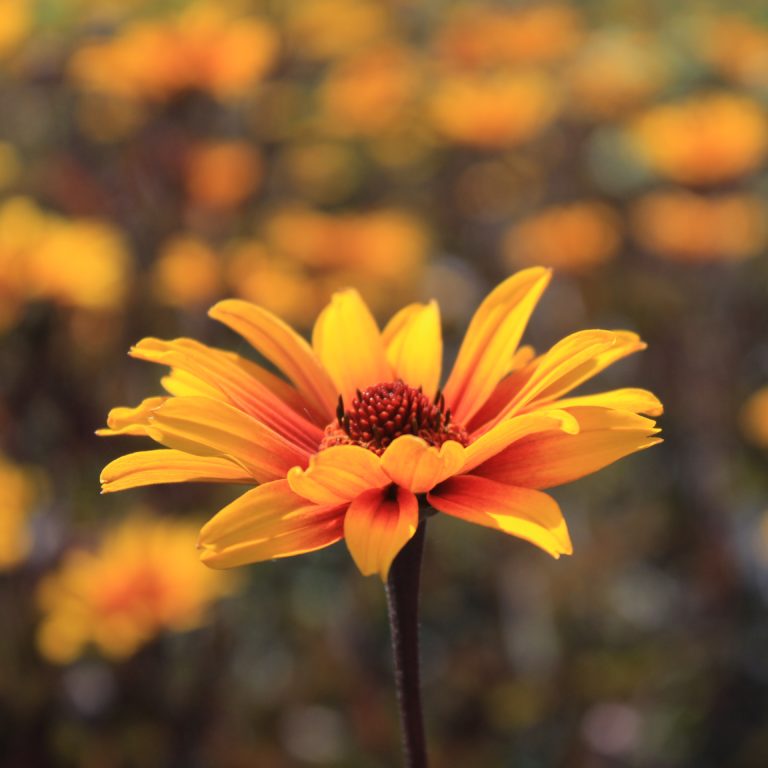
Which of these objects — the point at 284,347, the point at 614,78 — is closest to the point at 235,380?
the point at 284,347

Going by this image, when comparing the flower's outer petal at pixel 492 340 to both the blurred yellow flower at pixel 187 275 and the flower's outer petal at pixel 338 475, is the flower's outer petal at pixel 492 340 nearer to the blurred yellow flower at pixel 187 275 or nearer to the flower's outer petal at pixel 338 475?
the flower's outer petal at pixel 338 475


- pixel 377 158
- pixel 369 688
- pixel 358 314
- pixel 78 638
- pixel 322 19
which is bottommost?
pixel 369 688

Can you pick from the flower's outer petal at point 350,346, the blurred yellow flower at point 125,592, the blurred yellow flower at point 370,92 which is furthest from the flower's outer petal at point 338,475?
the blurred yellow flower at point 370,92

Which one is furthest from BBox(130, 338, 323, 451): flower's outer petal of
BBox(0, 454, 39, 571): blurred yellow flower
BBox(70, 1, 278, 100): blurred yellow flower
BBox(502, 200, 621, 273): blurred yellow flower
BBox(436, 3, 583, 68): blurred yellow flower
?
BBox(436, 3, 583, 68): blurred yellow flower

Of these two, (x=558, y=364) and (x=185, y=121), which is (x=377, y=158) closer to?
(x=185, y=121)

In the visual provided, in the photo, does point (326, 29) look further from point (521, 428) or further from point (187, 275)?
point (521, 428)

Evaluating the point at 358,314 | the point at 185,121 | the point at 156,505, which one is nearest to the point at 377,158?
the point at 185,121
